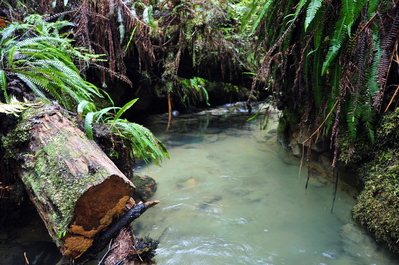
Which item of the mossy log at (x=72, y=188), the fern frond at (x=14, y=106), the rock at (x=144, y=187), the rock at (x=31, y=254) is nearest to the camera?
the mossy log at (x=72, y=188)

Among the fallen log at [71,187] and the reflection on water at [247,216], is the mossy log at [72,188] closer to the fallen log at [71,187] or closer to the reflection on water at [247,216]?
the fallen log at [71,187]

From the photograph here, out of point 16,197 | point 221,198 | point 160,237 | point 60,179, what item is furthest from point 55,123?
point 221,198

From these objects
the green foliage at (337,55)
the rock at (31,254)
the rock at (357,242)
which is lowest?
the rock at (31,254)

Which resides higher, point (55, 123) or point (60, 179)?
point (55, 123)

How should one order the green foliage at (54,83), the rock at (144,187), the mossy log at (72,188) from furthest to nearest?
1. the rock at (144,187)
2. the green foliage at (54,83)
3. the mossy log at (72,188)

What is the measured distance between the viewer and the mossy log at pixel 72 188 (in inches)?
54.5

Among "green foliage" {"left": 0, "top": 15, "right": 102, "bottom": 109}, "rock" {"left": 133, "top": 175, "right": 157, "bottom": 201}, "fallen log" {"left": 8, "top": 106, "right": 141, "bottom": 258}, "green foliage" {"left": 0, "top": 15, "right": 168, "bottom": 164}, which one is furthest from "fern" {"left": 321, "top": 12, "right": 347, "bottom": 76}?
"rock" {"left": 133, "top": 175, "right": 157, "bottom": 201}

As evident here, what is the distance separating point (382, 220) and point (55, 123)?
8.84 feet

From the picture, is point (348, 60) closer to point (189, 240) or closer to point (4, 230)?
point (189, 240)

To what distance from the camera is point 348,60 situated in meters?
2.17

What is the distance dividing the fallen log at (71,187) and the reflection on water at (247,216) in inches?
31.3

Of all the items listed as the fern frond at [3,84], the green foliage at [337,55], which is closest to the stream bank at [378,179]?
the green foliage at [337,55]

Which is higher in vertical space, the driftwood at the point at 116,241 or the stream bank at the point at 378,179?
the stream bank at the point at 378,179

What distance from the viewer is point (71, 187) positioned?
1411mm
